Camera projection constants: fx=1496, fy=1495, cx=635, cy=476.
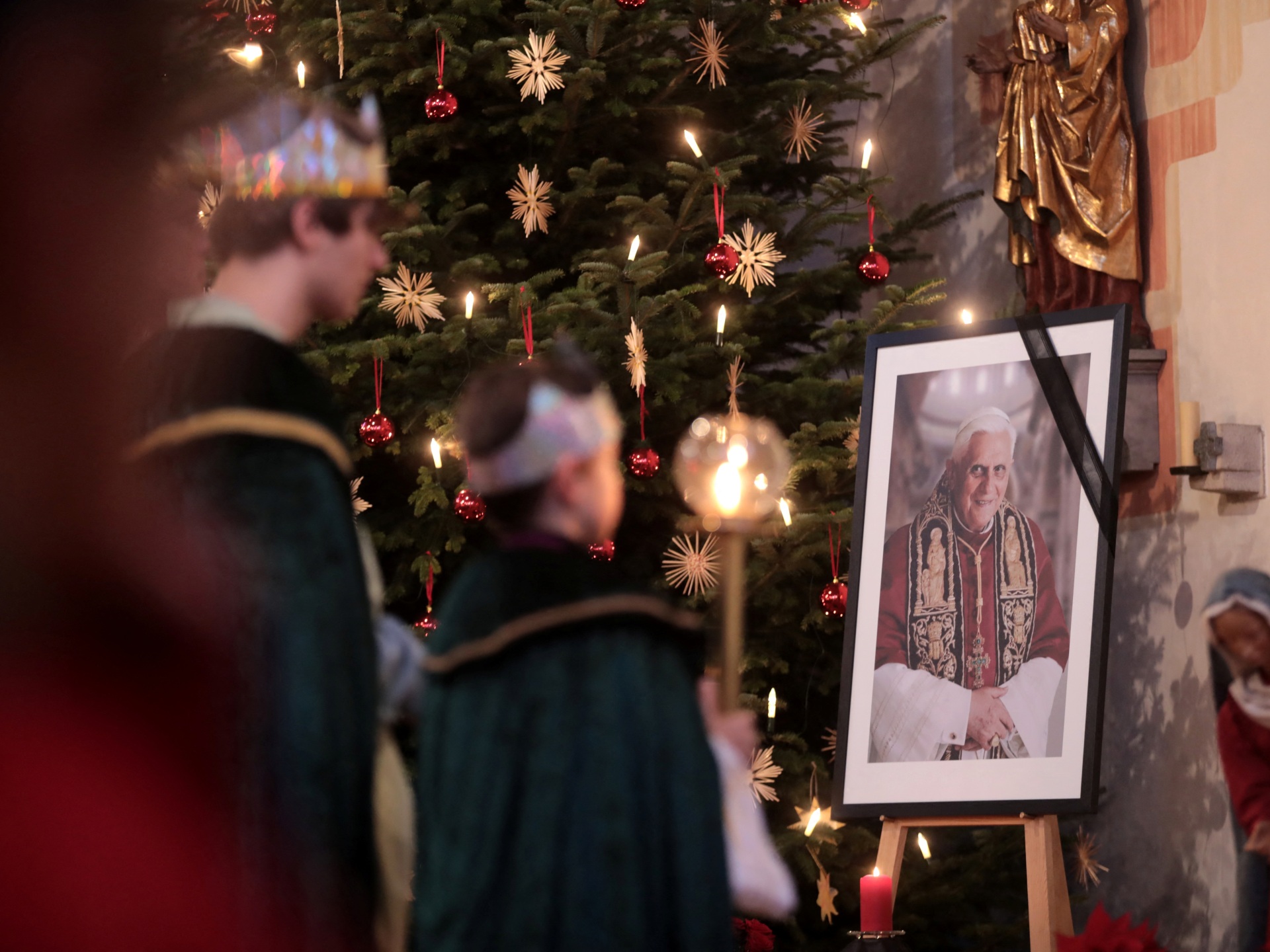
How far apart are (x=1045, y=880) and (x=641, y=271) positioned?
88.2 inches

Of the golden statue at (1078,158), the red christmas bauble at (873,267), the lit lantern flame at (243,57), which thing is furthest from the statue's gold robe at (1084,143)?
the lit lantern flame at (243,57)

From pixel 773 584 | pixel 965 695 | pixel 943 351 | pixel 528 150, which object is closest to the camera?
pixel 965 695

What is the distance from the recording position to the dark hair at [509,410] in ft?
6.41

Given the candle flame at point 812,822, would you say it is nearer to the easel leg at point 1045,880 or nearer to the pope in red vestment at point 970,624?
the pope in red vestment at point 970,624

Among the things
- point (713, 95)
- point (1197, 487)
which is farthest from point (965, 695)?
point (713, 95)

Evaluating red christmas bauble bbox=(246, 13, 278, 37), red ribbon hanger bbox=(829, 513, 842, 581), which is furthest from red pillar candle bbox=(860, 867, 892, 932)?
red christmas bauble bbox=(246, 13, 278, 37)

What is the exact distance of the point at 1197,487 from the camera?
18.4 ft

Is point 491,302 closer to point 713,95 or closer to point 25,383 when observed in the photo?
point 713,95

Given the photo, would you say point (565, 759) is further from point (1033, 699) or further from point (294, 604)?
point (1033, 699)

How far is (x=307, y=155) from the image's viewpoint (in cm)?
148

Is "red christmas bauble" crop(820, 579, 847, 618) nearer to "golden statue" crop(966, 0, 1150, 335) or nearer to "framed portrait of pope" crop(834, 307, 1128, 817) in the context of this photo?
"framed portrait of pope" crop(834, 307, 1128, 817)

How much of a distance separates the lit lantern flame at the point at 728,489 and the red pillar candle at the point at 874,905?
250cm

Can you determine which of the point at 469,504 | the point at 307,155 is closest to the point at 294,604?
the point at 307,155

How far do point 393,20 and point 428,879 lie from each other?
12.9 feet
